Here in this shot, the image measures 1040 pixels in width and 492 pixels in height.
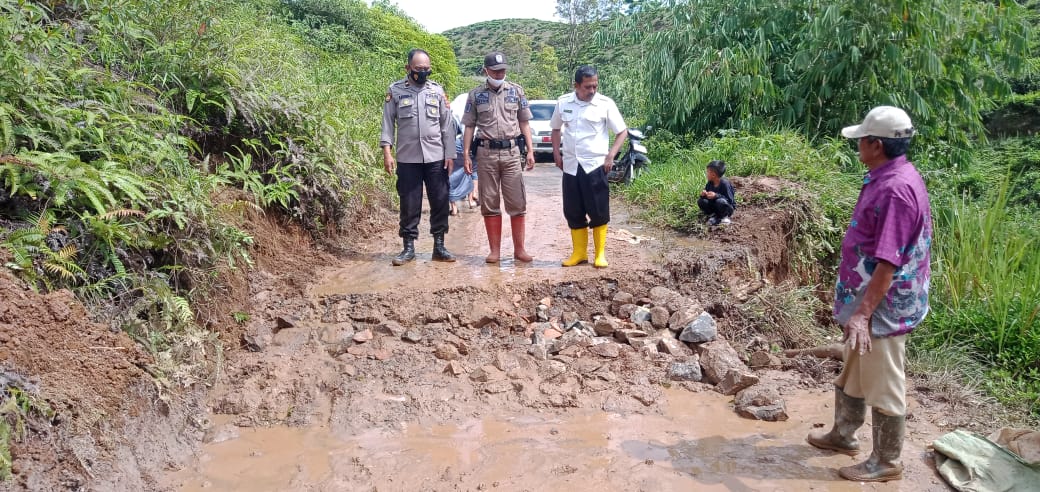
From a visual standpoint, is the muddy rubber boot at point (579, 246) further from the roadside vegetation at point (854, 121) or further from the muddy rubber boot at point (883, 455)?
the muddy rubber boot at point (883, 455)

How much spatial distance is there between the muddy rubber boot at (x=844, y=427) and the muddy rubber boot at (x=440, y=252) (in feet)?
10.8

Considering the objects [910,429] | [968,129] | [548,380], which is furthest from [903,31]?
[548,380]

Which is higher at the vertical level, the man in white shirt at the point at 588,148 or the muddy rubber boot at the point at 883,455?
the man in white shirt at the point at 588,148

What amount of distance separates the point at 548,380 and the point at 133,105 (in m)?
3.39

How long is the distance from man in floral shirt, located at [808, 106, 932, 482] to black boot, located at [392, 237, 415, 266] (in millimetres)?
3543

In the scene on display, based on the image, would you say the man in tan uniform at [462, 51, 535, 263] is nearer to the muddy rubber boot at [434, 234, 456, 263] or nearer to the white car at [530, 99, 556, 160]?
the muddy rubber boot at [434, 234, 456, 263]

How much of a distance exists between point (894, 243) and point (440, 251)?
3.79m

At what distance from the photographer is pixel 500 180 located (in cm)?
573

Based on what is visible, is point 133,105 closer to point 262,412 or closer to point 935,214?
point 262,412

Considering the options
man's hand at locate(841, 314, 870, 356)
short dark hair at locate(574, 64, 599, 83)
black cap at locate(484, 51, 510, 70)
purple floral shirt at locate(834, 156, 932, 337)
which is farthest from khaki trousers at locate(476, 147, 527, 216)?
man's hand at locate(841, 314, 870, 356)

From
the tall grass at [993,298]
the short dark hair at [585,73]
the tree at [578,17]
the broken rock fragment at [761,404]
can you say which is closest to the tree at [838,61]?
the tall grass at [993,298]

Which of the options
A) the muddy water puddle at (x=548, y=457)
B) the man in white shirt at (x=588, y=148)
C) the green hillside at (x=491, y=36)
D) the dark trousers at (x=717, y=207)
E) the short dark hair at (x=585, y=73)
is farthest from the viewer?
the green hillside at (x=491, y=36)

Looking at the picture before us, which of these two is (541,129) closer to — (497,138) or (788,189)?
(788,189)

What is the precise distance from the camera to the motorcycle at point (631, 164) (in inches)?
400
